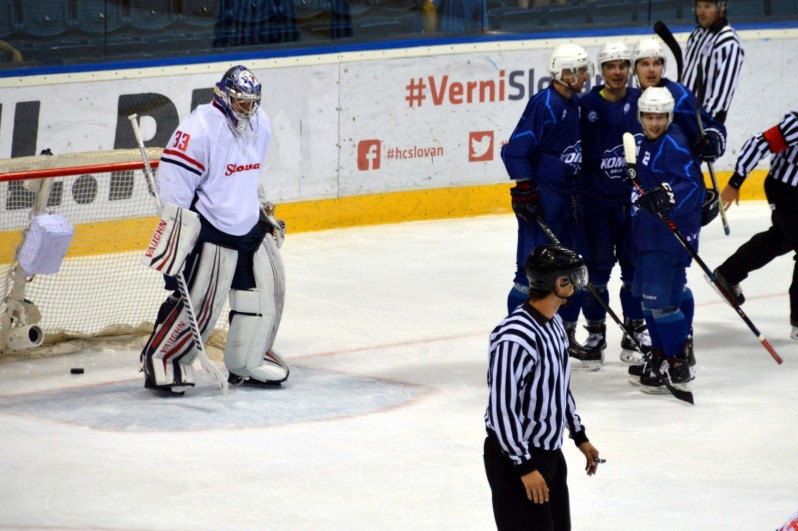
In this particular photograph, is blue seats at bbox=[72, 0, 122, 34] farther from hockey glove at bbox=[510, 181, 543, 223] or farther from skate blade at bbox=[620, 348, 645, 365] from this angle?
skate blade at bbox=[620, 348, 645, 365]

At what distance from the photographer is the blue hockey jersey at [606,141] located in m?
6.17

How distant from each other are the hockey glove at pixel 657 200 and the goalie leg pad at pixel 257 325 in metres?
1.54

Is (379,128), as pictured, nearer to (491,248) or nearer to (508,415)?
(491,248)

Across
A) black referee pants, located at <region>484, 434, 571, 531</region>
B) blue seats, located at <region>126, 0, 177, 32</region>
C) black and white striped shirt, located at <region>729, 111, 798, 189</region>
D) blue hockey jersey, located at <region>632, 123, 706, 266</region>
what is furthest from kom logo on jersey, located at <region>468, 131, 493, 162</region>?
black referee pants, located at <region>484, 434, 571, 531</region>

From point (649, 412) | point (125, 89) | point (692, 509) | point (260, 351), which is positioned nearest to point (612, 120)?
point (649, 412)

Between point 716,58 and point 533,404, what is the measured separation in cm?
531

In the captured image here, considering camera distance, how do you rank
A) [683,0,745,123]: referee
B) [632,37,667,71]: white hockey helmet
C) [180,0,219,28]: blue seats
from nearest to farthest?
[632,37,667,71]: white hockey helmet
[683,0,745,123]: referee
[180,0,219,28]: blue seats

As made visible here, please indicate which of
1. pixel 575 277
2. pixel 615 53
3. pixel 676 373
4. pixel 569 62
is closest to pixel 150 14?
pixel 569 62

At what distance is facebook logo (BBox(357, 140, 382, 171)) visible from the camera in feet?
31.7

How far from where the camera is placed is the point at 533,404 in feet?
11.1

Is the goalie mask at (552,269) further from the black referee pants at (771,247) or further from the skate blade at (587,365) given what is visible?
the black referee pants at (771,247)

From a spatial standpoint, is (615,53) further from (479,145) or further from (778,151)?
(479,145)

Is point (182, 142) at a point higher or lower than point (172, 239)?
higher

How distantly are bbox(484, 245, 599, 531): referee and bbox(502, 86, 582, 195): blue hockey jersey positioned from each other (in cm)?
261
